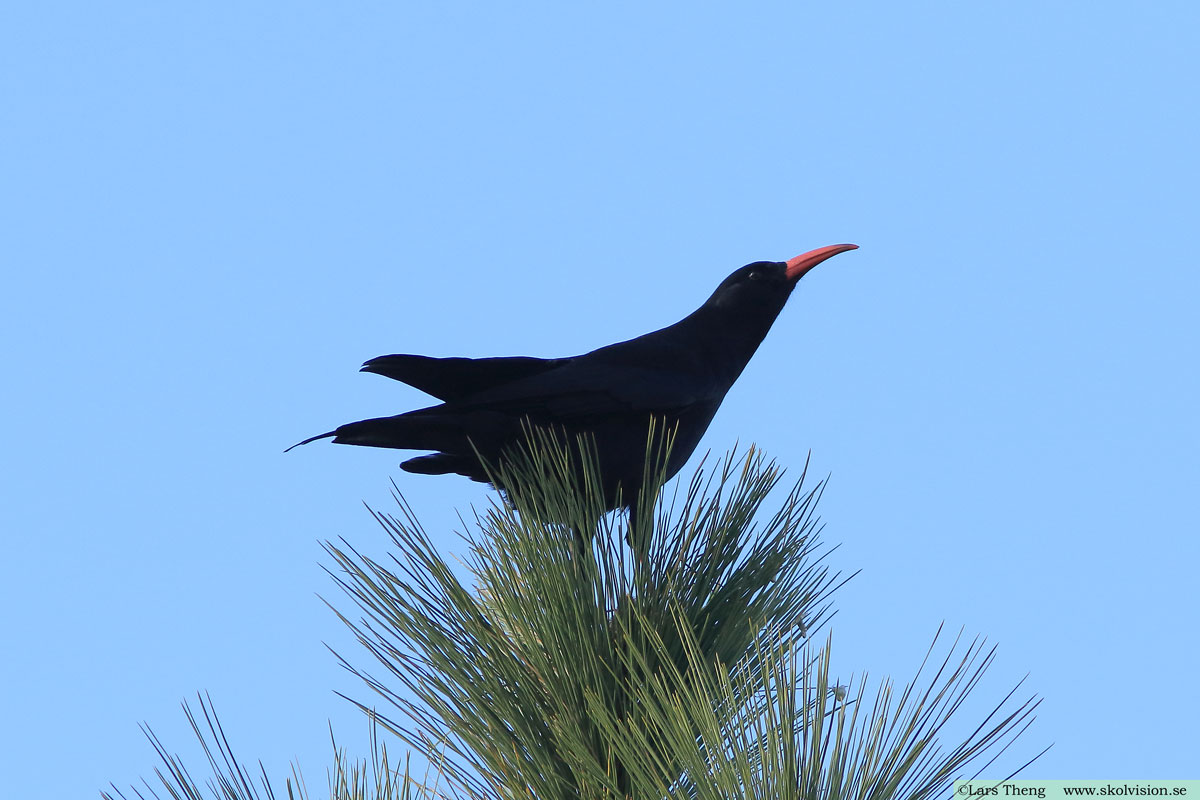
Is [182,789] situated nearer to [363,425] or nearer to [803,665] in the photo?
[803,665]

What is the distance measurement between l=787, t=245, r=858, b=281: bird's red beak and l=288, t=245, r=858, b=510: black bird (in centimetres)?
43

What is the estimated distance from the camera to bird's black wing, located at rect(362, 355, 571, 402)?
3391mm

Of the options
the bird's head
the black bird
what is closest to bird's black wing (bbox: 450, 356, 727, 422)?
the black bird

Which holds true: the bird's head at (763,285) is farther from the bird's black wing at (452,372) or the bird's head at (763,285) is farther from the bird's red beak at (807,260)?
the bird's black wing at (452,372)

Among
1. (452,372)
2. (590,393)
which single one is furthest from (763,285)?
(452,372)

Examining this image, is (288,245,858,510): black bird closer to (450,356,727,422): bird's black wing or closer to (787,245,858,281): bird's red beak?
(450,356,727,422): bird's black wing

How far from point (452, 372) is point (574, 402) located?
15.3 inches

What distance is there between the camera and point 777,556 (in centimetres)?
271

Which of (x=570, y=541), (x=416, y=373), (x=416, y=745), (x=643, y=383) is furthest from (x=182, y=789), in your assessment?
(x=643, y=383)

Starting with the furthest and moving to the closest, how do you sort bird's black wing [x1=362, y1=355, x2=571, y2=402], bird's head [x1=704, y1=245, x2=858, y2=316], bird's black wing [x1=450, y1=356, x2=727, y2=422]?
bird's head [x1=704, y1=245, x2=858, y2=316] < bird's black wing [x1=450, y1=356, x2=727, y2=422] < bird's black wing [x1=362, y1=355, x2=571, y2=402]

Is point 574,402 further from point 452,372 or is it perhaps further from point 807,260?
point 807,260

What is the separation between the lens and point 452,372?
3.52 meters

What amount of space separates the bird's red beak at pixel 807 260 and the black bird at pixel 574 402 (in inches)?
17.1

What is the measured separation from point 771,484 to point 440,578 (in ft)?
2.68
